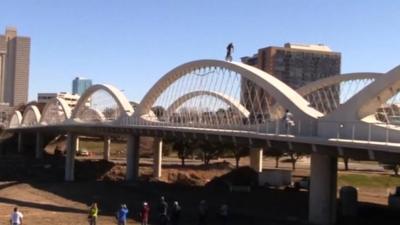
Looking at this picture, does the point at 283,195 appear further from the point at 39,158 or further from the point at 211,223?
the point at 39,158

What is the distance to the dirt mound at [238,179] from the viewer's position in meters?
51.6

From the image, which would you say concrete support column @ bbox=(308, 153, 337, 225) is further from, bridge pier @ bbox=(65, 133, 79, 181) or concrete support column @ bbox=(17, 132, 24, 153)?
concrete support column @ bbox=(17, 132, 24, 153)

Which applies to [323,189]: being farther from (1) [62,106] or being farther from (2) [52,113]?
(2) [52,113]

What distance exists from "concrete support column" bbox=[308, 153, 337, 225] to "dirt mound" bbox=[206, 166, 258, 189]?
1904cm

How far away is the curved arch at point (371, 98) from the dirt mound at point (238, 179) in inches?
881

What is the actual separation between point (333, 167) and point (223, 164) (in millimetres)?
48340

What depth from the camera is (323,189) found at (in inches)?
1233

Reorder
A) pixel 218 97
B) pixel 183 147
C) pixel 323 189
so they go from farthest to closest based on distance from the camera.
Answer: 1. pixel 183 147
2. pixel 218 97
3. pixel 323 189

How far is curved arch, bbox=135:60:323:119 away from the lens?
110 ft

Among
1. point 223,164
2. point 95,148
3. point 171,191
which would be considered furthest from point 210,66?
point 95,148

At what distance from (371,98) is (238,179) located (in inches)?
1028

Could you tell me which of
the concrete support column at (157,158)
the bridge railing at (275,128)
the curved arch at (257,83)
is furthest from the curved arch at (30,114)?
the bridge railing at (275,128)

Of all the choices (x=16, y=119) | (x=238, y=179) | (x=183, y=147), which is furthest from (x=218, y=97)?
(x=16, y=119)

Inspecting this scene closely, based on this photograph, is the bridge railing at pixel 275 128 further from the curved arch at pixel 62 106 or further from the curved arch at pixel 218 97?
the curved arch at pixel 62 106
